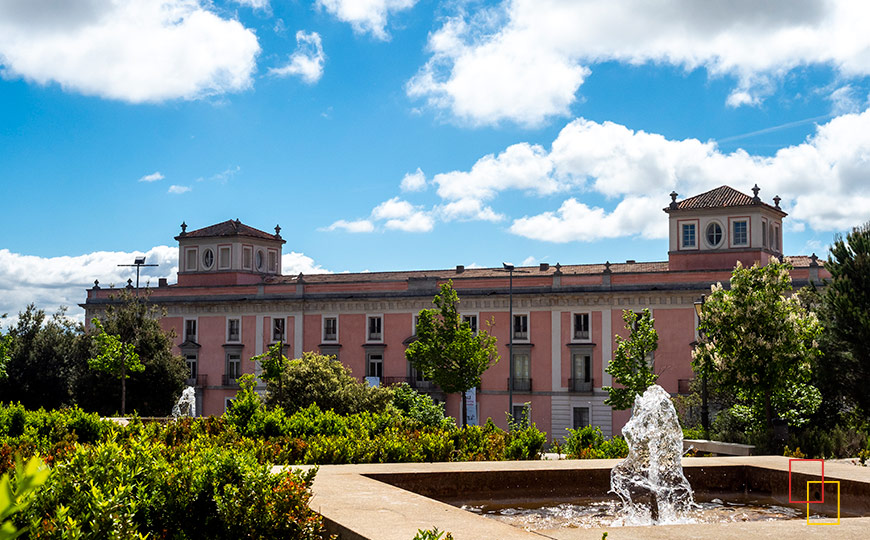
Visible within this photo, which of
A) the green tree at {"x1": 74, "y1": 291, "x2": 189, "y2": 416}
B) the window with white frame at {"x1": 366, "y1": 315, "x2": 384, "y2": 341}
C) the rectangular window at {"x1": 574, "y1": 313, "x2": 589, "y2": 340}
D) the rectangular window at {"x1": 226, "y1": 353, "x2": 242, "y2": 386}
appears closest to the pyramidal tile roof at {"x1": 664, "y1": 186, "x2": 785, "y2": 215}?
the rectangular window at {"x1": 574, "y1": 313, "x2": 589, "y2": 340}

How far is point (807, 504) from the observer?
9047mm

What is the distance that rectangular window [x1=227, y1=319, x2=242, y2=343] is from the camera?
2063 inches

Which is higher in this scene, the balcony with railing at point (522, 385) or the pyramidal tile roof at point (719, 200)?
the pyramidal tile roof at point (719, 200)

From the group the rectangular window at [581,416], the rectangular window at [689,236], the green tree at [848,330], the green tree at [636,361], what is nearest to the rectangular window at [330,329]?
the rectangular window at [581,416]

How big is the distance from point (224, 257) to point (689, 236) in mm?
28077

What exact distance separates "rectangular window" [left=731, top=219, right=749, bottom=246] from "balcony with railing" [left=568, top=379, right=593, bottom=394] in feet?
35.3

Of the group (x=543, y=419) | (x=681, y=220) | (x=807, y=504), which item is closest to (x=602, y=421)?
(x=543, y=419)

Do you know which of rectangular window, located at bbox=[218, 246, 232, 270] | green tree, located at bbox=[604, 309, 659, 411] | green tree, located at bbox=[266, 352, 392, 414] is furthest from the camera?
rectangular window, located at bbox=[218, 246, 232, 270]

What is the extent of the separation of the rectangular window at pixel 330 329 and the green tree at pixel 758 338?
33909 mm

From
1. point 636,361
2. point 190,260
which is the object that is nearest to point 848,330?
point 636,361

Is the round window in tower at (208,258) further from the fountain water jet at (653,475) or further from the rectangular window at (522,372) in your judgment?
the fountain water jet at (653,475)

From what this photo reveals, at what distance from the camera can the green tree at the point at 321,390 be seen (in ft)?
91.8

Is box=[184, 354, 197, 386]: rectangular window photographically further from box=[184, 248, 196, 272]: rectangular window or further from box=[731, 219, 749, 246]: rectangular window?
box=[731, 219, 749, 246]: rectangular window

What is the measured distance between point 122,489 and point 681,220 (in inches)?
1784
